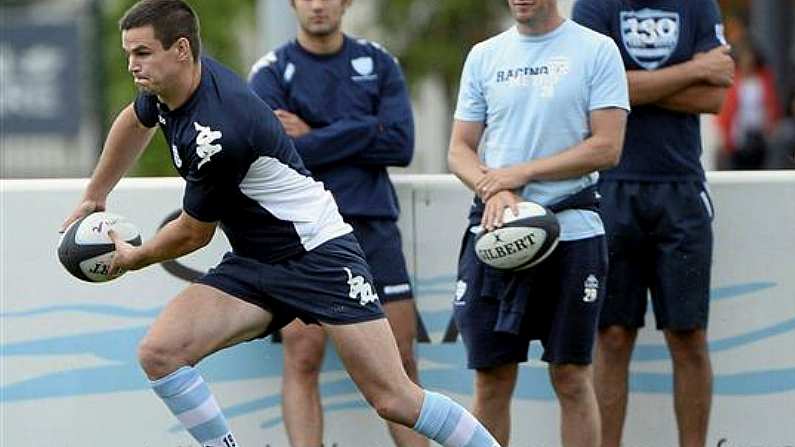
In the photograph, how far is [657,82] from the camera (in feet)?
28.3

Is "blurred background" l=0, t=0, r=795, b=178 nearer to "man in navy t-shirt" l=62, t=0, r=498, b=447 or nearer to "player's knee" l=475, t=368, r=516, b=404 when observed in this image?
"player's knee" l=475, t=368, r=516, b=404

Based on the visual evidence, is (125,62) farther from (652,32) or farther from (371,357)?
(371,357)

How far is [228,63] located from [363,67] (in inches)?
477

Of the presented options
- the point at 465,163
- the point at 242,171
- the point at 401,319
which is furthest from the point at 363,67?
the point at 242,171

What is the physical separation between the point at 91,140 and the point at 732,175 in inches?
385

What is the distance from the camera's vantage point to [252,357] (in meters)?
9.36

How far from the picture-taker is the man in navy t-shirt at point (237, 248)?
7512 mm

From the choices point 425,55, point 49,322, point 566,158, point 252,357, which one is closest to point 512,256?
point 566,158

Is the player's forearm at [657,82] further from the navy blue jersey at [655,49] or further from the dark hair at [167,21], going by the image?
the dark hair at [167,21]

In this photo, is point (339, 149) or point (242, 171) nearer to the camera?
point (242, 171)

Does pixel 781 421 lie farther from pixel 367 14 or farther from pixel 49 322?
pixel 367 14

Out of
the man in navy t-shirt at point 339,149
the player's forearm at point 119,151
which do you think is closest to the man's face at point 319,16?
the man in navy t-shirt at point 339,149

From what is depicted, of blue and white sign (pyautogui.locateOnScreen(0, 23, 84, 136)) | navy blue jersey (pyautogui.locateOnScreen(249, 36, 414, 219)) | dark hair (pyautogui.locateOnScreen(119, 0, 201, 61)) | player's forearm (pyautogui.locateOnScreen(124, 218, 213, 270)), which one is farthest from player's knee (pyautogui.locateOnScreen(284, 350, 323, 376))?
blue and white sign (pyautogui.locateOnScreen(0, 23, 84, 136))

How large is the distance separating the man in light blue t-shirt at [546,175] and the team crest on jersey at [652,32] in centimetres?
46
